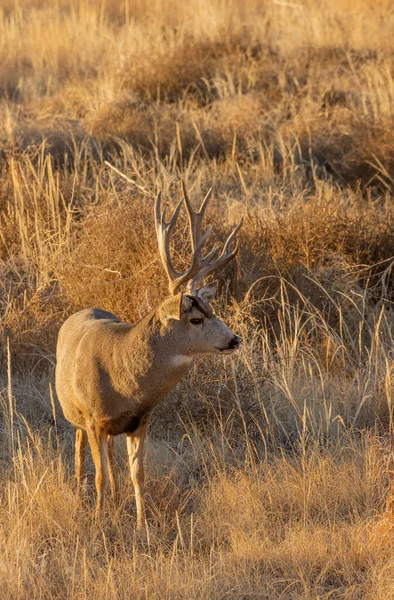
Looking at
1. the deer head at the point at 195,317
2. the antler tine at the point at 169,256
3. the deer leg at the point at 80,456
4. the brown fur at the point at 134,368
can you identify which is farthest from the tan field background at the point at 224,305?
the antler tine at the point at 169,256

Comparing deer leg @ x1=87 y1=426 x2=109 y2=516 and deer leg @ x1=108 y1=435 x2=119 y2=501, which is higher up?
deer leg @ x1=87 y1=426 x2=109 y2=516

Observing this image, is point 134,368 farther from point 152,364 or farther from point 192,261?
point 192,261

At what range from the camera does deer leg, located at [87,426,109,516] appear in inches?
194

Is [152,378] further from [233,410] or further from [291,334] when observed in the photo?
[291,334]

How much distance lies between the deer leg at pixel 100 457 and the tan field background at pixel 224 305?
109 millimetres

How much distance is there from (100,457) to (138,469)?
27 cm

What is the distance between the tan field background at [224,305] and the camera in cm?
471

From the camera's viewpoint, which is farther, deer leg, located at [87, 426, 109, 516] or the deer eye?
deer leg, located at [87, 426, 109, 516]

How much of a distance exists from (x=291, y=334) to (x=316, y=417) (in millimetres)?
792

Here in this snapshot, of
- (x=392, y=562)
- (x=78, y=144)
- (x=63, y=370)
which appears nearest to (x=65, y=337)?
Answer: (x=63, y=370)

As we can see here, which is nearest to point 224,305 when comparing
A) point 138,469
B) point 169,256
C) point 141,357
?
point 138,469

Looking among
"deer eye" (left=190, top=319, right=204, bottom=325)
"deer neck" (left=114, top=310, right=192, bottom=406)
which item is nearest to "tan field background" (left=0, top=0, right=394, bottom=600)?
"deer neck" (left=114, top=310, right=192, bottom=406)

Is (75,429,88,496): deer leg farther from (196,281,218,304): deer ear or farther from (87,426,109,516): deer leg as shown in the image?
(196,281,218,304): deer ear

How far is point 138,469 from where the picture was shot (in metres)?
5.17
